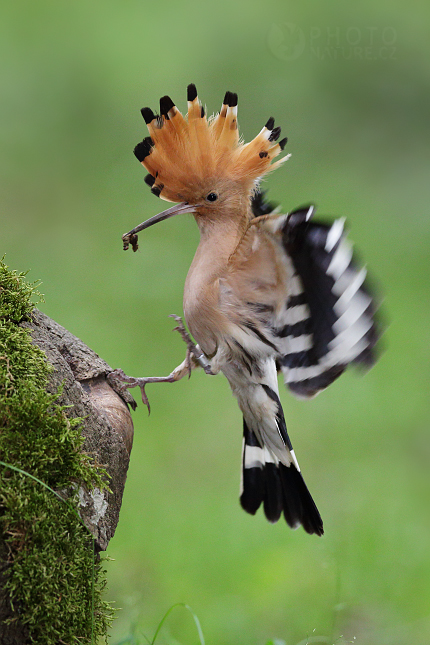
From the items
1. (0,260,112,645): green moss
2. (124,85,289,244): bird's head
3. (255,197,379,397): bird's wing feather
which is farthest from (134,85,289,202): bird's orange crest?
(0,260,112,645): green moss

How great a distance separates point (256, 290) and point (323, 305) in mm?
375

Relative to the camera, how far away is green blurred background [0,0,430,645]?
4.02m

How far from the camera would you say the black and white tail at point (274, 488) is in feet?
10.3

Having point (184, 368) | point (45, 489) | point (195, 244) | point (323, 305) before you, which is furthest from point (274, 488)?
point (195, 244)

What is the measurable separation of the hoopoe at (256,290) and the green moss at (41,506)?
56 cm

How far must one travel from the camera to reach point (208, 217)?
3.06 m

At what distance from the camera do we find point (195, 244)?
23.4ft

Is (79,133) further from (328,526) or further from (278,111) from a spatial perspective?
(328,526)

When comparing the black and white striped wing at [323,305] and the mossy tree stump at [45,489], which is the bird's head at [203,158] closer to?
the black and white striped wing at [323,305]

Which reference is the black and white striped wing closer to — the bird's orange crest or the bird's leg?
the bird's leg

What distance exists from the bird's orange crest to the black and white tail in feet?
3.56

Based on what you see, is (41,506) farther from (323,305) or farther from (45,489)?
(323,305)

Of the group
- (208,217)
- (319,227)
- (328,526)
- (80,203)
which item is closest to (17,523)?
(319,227)

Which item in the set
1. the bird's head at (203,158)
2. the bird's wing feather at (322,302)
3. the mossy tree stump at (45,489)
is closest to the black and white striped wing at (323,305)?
the bird's wing feather at (322,302)
